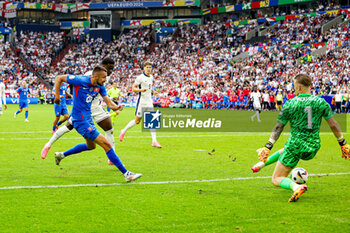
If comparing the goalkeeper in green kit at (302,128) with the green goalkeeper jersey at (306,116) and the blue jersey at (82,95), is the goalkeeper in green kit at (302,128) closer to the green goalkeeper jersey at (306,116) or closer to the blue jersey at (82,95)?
the green goalkeeper jersey at (306,116)

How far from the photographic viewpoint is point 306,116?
19.9 ft

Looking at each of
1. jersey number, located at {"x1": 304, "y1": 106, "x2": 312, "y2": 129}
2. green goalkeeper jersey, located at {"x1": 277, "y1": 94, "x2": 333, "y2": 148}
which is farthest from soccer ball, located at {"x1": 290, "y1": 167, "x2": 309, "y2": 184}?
jersey number, located at {"x1": 304, "y1": 106, "x2": 312, "y2": 129}

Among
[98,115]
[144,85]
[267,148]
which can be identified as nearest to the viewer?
[267,148]

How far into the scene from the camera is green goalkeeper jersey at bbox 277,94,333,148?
6.05 m

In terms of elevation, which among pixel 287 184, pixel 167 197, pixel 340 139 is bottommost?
pixel 167 197

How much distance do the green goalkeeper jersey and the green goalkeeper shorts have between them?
35 millimetres

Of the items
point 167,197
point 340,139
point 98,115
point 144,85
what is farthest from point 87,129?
point 144,85

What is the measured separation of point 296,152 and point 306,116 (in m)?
0.53

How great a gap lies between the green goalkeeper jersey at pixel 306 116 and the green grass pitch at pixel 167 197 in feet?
3.12

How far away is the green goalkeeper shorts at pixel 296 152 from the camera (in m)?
6.09

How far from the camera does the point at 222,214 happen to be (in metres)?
5.55

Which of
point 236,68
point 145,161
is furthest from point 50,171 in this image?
point 236,68

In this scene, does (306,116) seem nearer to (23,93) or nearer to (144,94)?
(144,94)

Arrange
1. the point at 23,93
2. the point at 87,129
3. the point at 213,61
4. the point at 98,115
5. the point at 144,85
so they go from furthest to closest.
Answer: the point at 213,61 → the point at 23,93 → the point at 144,85 → the point at 98,115 → the point at 87,129
